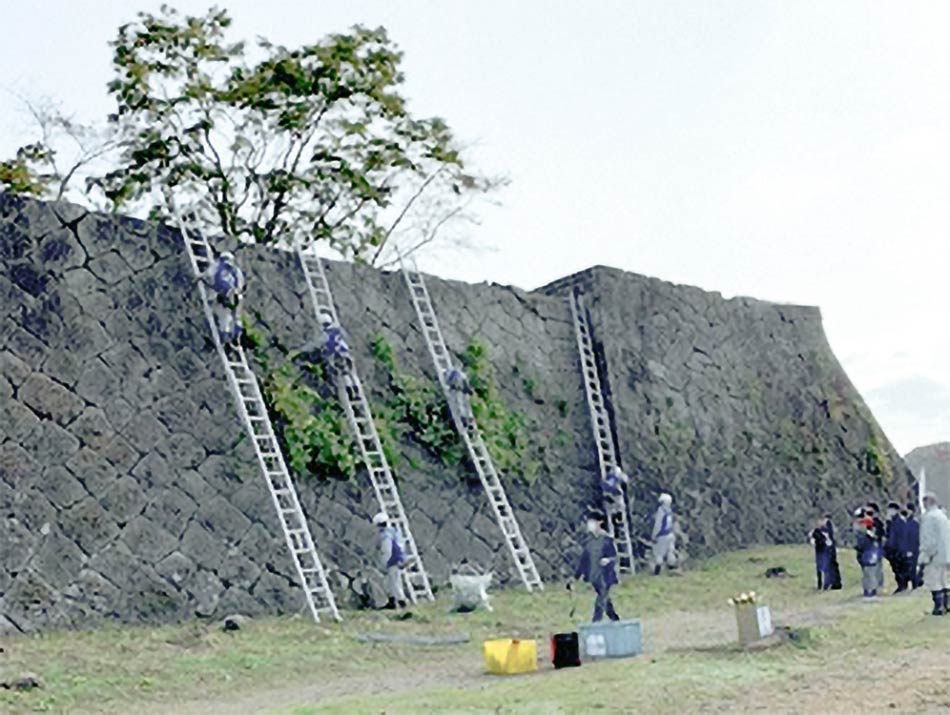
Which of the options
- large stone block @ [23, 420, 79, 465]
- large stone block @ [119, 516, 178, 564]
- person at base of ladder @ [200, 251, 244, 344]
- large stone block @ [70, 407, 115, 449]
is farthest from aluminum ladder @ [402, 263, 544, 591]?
large stone block @ [23, 420, 79, 465]

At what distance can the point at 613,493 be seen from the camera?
1841 cm

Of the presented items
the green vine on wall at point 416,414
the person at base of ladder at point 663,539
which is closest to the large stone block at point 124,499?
the green vine on wall at point 416,414

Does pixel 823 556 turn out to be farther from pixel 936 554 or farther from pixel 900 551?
pixel 936 554

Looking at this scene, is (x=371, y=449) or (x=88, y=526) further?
(x=371, y=449)

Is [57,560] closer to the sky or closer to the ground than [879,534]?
closer to the sky

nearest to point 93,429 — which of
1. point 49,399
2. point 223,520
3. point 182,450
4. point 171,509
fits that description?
point 49,399

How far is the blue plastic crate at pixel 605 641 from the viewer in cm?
1047

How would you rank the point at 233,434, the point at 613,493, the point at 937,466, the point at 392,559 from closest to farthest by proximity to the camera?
the point at 392,559
the point at 233,434
the point at 613,493
the point at 937,466

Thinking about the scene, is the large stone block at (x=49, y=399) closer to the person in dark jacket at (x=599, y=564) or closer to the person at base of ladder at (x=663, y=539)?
the person in dark jacket at (x=599, y=564)

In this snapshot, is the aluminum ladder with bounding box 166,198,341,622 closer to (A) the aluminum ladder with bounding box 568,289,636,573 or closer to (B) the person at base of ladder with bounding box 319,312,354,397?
(B) the person at base of ladder with bounding box 319,312,354,397

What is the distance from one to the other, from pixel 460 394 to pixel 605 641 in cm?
719

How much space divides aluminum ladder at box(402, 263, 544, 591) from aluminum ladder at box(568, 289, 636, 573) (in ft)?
6.29

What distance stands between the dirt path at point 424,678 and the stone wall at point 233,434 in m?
3.43

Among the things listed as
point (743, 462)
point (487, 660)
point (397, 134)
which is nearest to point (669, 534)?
point (743, 462)
